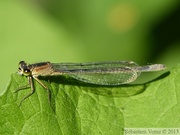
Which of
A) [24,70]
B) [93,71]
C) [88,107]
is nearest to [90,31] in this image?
[93,71]

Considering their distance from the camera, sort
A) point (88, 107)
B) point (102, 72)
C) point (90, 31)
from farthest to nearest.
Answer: point (90, 31)
point (102, 72)
point (88, 107)

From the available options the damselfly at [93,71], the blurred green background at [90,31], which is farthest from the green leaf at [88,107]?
the blurred green background at [90,31]

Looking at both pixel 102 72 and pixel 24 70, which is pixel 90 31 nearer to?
pixel 102 72

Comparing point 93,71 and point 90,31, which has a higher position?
point 90,31

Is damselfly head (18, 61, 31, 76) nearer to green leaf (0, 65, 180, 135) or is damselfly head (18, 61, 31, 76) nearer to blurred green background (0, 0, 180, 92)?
green leaf (0, 65, 180, 135)

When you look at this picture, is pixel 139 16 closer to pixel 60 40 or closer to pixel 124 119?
pixel 60 40

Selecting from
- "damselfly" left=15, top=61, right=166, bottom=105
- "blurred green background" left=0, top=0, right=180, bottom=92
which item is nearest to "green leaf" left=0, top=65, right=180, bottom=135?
"damselfly" left=15, top=61, right=166, bottom=105
